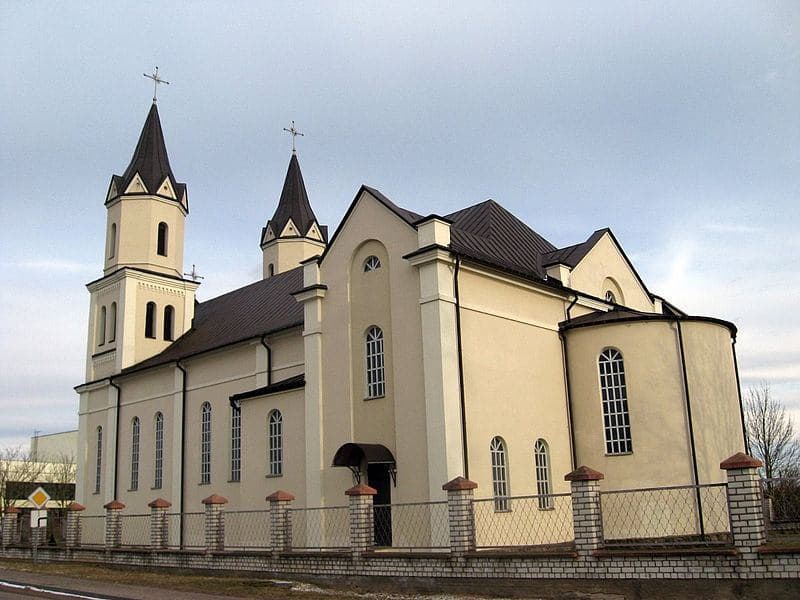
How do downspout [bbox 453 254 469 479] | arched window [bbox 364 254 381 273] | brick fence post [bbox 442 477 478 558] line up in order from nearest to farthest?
brick fence post [bbox 442 477 478 558], downspout [bbox 453 254 469 479], arched window [bbox 364 254 381 273]

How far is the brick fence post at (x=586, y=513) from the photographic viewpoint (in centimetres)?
1242

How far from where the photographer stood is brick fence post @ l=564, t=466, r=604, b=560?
1242 centimetres

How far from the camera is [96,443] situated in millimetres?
33656

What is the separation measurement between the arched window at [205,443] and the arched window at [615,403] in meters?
13.7

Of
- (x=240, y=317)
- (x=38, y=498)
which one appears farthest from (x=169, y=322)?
(x=38, y=498)

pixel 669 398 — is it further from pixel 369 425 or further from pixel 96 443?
pixel 96 443

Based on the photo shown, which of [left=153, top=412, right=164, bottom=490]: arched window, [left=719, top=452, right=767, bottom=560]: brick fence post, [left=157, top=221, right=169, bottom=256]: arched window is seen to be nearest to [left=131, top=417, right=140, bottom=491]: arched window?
[left=153, top=412, right=164, bottom=490]: arched window

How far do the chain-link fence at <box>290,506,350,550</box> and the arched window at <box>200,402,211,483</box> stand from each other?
787 cm

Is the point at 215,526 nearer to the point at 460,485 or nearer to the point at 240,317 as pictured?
the point at 460,485

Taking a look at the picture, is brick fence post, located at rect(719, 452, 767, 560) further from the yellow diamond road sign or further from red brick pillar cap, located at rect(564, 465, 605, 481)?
the yellow diamond road sign

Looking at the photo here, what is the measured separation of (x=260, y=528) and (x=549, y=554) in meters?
10.4

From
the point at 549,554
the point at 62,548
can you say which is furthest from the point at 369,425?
the point at 62,548

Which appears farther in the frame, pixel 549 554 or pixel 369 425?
pixel 369 425

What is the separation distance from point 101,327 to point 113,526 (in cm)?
1416
